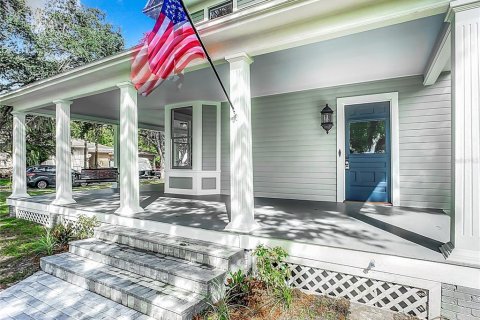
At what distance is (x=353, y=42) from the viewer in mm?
3316

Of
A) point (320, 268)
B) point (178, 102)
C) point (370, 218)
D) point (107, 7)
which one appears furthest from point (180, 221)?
point (107, 7)

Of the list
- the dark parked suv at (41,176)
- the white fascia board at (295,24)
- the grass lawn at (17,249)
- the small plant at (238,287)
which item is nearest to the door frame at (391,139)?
the white fascia board at (295,24)

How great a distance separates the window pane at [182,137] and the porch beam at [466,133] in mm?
5541

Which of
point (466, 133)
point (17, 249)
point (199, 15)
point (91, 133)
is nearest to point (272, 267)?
point (466, 133)

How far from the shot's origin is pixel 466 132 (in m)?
2.22

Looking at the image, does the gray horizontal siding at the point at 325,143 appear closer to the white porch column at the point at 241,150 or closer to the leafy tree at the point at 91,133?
the white porch column at the point at 241,150

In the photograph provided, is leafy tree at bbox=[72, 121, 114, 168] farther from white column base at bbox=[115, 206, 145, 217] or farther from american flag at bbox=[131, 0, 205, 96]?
american flag at bbox=[131, 0, 205, 96]

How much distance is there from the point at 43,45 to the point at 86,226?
13.2m

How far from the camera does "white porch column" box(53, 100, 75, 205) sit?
18.6 ft

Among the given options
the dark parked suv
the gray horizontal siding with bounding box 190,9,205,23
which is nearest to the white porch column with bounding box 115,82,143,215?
the gray horizontal siding with bounding box 190,9,205,23

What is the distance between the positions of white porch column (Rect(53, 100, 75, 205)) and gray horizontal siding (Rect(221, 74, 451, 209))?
3522 mm

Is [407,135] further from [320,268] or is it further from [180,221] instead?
[180,221]

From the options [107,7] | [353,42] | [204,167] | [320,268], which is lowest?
[320,268]

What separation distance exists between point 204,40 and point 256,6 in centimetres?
85
